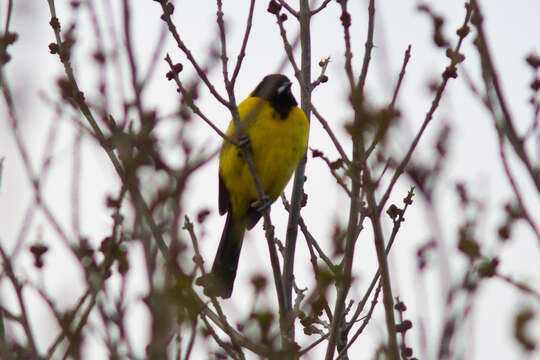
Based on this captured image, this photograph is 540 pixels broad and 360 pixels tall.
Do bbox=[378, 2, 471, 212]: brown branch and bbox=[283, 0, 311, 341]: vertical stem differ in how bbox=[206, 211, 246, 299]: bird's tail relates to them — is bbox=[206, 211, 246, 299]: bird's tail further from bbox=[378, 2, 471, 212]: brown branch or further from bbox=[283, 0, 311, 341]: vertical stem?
bbox=[378, 2, 471, 212]: brown branch

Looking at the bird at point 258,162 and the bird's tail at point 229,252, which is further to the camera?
the bird's tail at point 229,252

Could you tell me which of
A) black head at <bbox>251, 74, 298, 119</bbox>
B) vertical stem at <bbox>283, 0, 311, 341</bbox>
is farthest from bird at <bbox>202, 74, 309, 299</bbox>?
vertical stem at <bbox>283, 0, 311, 341</bbox>

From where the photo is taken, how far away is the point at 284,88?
5.75 meters

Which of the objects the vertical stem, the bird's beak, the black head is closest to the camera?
the vertical stem

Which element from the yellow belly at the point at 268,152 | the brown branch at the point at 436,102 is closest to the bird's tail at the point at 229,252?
the yellow belly at the point at 268,152

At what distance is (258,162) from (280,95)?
0.60m

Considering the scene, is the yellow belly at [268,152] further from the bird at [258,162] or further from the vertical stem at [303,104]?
the vertical stem at [303,104]

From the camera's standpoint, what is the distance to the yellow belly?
5414mm

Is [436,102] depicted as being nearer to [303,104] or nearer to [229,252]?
[303,104]

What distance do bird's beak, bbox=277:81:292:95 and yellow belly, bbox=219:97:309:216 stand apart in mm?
176

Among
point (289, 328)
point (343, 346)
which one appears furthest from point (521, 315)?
point (343, 346)

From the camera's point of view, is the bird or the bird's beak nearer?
the bird

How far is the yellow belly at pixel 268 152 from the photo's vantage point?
17.8 feet

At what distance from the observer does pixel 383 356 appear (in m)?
2.82
